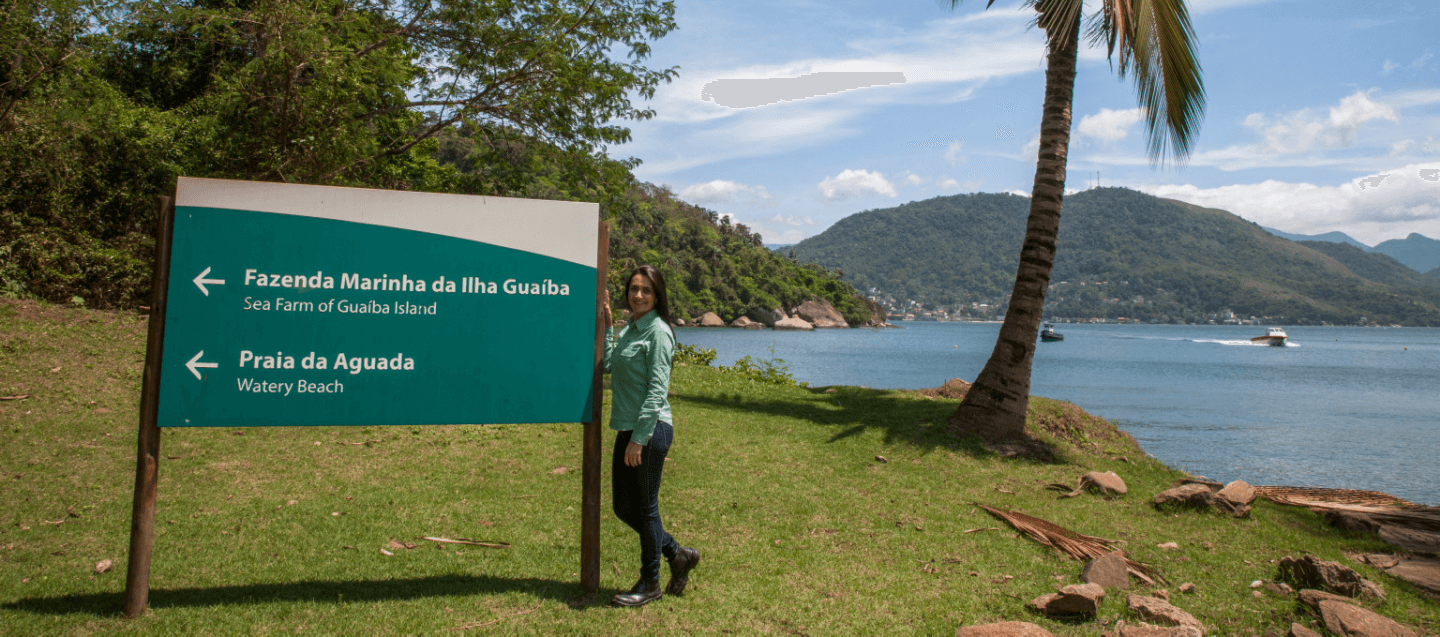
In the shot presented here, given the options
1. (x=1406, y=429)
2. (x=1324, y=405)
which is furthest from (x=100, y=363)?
(x=1324, y=405)

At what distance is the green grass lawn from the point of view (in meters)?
4.20

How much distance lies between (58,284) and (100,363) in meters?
4.10

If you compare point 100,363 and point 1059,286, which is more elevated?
point 1059,286

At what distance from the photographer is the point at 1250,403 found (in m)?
33.7

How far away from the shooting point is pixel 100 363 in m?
9.64

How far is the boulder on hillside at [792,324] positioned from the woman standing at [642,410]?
9819 cm

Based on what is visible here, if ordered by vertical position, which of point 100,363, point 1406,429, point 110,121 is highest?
point 110,121

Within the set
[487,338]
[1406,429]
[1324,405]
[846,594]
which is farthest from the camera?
[1324,405]

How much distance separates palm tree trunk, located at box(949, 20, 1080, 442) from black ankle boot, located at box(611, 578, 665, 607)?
620 cm

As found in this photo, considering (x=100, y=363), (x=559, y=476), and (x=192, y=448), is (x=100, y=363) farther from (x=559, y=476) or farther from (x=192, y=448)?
(x=559, y=476)

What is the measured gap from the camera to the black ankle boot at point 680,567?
14.3ft

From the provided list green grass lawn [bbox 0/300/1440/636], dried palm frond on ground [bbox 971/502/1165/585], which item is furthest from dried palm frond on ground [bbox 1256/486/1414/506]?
dried palm frond on ground [bbox 971/502/1165/585]

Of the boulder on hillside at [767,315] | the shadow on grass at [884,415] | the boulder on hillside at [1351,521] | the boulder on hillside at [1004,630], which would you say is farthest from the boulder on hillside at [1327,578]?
the boulder on hillside at [767,315]

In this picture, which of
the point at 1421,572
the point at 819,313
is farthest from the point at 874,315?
the point at 1421,572
